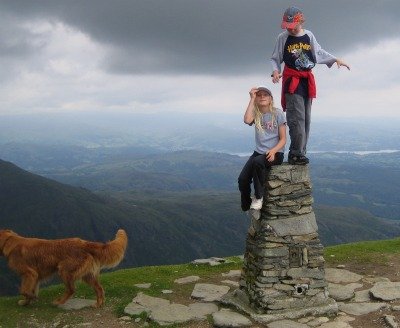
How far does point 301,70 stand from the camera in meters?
11.3

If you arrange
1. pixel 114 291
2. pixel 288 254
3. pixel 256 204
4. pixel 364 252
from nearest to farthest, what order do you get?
pixel 256 204
pixel 288 254
pixel 114 291
pixel 364 252

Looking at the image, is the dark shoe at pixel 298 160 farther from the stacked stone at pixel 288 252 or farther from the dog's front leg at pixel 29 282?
the dog's front leg at pixel 29 282

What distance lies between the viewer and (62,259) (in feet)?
39.4

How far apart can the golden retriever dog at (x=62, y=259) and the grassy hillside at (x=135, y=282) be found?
2.11 ft

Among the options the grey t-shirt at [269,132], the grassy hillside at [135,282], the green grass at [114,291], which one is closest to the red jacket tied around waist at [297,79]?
the grey t-shirt at [269,132]

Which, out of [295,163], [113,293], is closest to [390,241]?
[295,163]

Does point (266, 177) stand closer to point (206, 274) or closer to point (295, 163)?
point (295, 163)

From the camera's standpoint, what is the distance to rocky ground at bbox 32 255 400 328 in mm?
11148

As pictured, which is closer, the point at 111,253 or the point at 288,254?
the point at 288,254

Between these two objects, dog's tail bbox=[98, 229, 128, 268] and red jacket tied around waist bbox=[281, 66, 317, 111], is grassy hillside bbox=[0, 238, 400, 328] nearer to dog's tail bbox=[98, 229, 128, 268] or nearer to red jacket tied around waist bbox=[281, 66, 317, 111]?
dog's tail bbox=[98, 229, 128, 268]

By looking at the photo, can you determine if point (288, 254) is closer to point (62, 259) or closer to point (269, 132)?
point (269, 132)

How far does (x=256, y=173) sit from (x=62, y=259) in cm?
593

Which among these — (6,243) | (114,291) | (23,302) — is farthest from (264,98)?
(23,302)

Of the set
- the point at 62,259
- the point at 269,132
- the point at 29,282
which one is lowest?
the point at 29,282
